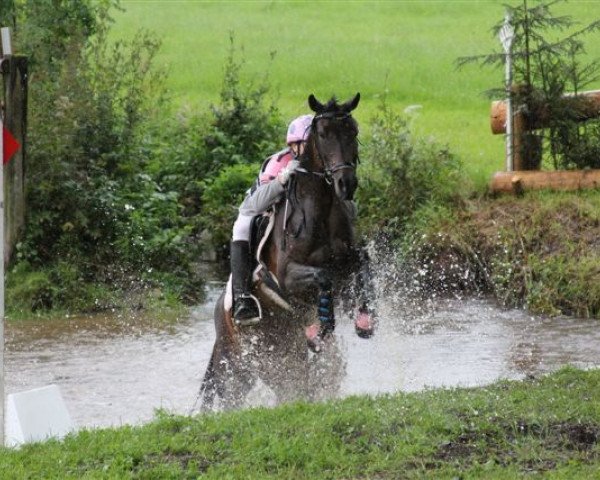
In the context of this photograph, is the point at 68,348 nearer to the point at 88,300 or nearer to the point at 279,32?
the point at 88,300

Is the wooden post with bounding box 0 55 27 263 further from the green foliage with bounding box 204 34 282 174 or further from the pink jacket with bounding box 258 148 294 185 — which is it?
the pink jacket with bounding box 258 148 294 185

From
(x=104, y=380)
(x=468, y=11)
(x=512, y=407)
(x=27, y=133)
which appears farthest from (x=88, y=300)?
(x=468, y=11)

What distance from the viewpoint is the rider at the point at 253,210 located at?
1040 centimetres

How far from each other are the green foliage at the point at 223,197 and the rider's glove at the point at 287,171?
7731 mm

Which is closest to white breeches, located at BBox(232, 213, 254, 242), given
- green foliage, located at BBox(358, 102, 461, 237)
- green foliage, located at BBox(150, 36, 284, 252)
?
green foliage, located at BBox(358, 102, 461, 237)

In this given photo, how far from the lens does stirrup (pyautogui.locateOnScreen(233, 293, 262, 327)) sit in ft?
35.1

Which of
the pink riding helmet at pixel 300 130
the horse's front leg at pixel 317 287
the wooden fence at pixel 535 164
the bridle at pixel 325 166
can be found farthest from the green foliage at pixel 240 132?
the horse's front leg at pixel 317 287

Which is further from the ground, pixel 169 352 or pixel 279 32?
pixel 279 32

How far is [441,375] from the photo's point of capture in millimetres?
12117

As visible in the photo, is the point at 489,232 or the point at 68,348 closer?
the point at 68,348

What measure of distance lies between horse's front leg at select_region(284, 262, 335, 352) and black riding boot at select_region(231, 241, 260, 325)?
19.7 inches

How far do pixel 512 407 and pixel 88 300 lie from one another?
27.3ft

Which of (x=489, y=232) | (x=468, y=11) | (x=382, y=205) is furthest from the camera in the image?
(x=468, y=11)

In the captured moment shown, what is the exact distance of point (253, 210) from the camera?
10711 millimetres
